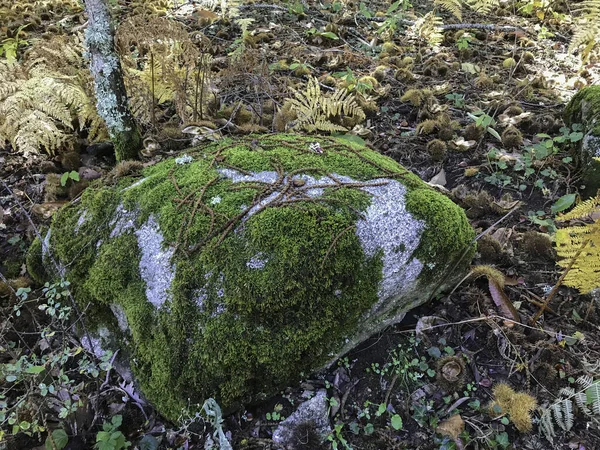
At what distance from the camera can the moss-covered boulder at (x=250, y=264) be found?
2236 millimetres

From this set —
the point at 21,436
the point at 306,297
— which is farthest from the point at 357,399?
the point at 21,436

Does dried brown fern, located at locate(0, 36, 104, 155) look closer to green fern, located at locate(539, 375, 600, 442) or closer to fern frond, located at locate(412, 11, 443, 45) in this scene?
green fern, located at locate(539, 375, 600, 442)

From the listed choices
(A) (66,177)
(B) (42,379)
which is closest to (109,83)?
(A) (66,177)

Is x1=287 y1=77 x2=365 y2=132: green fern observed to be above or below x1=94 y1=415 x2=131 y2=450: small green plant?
above

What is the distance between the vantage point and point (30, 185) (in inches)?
153

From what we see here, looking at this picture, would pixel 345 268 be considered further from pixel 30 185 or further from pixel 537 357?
pixel 30 185

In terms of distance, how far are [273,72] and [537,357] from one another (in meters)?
4.60

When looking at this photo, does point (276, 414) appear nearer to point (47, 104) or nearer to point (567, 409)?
point (567, 409)

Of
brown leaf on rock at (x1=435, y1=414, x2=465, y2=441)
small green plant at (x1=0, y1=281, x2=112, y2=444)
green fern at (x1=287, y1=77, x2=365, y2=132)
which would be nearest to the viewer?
small green plant at (x1=0, y1=281, x2=112, y2=444)

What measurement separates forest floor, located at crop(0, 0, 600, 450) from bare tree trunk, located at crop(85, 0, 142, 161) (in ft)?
0.64

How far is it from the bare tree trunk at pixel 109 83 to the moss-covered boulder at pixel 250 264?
99cm

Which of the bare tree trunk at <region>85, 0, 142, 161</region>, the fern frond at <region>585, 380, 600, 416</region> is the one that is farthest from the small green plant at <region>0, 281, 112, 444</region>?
the fern frond at <region>585, 380, 600, 416</region>

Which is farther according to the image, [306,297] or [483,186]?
[483,186]

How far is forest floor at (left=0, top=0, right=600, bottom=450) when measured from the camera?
2.24 metres
